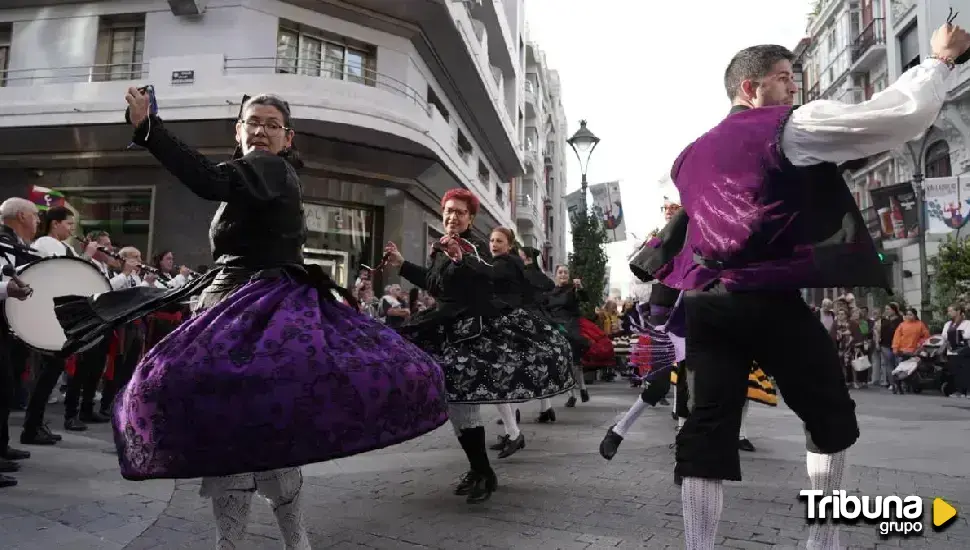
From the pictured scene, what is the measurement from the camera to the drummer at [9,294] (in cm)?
430

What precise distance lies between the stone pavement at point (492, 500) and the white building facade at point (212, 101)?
32.5ft

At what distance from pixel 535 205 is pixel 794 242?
1619 inches

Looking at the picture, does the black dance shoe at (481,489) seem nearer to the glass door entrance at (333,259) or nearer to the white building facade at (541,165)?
the glass door entrance at (333,259)

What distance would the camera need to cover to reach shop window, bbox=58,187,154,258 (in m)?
15.7

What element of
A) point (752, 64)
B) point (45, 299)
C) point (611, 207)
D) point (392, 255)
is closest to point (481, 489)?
point (392, 255)

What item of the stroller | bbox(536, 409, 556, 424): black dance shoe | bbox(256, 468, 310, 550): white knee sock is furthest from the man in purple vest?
the stroller

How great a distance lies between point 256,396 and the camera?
2.00 m

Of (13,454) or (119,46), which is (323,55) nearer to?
(119,46)

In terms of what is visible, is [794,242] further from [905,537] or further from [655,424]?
[655,424]

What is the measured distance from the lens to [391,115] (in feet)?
52.0

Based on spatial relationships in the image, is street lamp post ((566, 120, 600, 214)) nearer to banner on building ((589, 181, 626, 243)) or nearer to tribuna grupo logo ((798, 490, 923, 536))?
banner on building ((589, 181, 626, 243))

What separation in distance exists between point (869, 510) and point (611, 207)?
16705mm

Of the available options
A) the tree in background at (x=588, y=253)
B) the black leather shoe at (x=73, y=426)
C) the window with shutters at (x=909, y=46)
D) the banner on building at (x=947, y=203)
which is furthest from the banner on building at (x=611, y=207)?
the window with shutters at (x=909, y=46)

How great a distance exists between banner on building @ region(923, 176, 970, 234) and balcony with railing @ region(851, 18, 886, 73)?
680 inches
